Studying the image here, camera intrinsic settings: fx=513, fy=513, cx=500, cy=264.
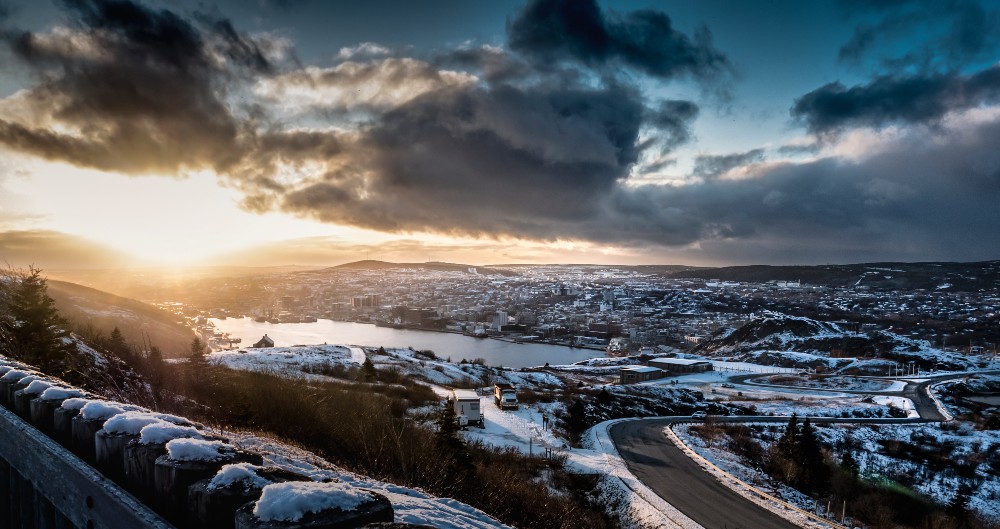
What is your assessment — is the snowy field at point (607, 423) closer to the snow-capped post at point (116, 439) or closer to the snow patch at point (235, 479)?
the snow patch at point (235, 479)

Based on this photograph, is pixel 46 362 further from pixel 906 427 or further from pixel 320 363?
pixel 906 427

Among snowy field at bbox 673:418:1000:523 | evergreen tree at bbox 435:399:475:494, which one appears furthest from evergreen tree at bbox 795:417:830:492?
evergreen tree at bbox 435:399:475:494

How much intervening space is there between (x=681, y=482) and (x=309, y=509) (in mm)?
22187

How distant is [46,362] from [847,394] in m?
66.5

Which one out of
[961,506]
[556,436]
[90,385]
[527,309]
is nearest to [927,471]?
[961,506]

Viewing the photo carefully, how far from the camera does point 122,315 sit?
136ft

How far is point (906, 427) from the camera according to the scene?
125ft

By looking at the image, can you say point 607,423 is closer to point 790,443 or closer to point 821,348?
point 790,443

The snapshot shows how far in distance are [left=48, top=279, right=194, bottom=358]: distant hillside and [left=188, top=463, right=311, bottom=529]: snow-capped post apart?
39151mm

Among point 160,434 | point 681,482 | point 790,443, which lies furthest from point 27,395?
point 790,443

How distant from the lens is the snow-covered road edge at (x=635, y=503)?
15656mm

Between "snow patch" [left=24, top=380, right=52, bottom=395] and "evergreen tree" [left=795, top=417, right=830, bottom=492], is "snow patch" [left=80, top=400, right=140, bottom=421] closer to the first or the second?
"snow patch" [left=24, top=380, right=52, bottom=395]

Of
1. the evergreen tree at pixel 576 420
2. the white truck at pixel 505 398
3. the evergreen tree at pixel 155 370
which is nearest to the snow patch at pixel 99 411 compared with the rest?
the evergreen tree at pixel 155 370

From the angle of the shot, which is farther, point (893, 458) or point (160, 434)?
point (893, 458)
